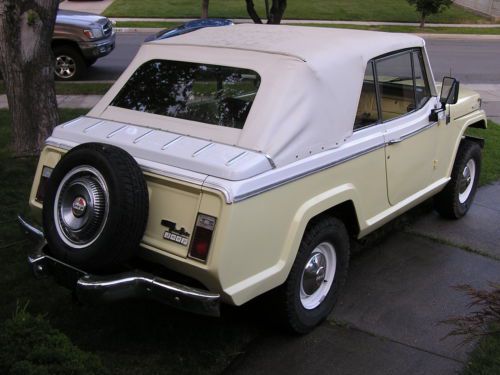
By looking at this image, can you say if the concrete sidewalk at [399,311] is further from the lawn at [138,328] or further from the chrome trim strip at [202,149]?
the chrome trim strip at [202,149]

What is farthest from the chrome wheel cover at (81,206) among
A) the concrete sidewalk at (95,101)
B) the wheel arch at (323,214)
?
the concrete sidewalk at (95,101)

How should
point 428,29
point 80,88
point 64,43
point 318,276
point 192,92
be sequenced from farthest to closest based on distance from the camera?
point 428,29 → point 64,43 → point 80,88 → point 192,92 → point 318,276

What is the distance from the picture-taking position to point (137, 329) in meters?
3.72

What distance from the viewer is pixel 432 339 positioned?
12.4ft

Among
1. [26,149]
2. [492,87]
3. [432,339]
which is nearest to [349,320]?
[432,339]

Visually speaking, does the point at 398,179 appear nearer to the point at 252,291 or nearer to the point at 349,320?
the point at 349,320

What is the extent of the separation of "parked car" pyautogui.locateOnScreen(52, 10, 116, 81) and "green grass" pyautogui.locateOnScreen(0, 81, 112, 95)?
68cm

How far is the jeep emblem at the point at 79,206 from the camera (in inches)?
125

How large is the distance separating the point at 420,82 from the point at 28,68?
4.08 metres

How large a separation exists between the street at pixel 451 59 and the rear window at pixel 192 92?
8722 mm

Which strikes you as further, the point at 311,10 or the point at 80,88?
the point at 311,10


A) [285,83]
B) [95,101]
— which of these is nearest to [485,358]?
[285,83]

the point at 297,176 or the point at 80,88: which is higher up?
the point at 297,176

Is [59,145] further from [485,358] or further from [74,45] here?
[74,45]
